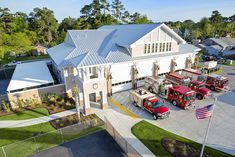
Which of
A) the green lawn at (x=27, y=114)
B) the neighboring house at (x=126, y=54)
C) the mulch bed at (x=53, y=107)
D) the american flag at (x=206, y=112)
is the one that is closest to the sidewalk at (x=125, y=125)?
the neighboring house at (x=126, y=54)

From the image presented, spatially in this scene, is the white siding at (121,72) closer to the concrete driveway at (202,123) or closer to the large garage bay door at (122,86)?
the large garage bay door at (122,86)

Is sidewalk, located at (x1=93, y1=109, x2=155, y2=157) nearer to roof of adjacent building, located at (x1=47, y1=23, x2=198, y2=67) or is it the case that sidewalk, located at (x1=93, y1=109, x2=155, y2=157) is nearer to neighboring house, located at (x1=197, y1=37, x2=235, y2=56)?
roof of adjacent building, located at (x1=47, y1=23, x2=198, y2=67)

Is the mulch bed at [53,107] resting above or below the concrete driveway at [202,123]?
above

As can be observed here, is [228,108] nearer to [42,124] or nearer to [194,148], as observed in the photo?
[194,148]

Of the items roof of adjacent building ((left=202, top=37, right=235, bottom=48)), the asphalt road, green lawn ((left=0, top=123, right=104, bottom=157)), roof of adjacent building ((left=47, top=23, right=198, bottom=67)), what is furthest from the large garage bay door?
roof of adjacent building ((left=202, top=37, right=235, bottom=48))

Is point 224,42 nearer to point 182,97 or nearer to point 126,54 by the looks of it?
point 126,54

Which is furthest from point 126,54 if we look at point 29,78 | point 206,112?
point 206,112
